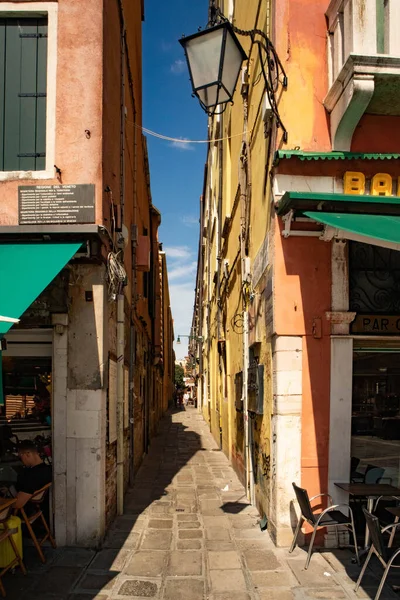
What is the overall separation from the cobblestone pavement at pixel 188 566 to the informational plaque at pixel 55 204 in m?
4.00

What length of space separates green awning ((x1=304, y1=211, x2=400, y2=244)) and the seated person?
4229 mm

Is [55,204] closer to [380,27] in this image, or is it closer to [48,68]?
[48,68]

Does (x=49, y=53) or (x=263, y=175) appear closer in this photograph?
(x=49, y=53)

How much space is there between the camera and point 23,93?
6.93m

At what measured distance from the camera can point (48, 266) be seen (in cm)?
585

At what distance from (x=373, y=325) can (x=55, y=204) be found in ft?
14.0

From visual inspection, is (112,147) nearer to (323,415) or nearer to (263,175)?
(263,175)

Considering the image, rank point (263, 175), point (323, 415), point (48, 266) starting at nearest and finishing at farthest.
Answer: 1. point (48, 266)
2. point (323, 415)
3. point (263, 175)

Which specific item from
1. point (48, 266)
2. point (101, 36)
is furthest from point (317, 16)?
point (48, 266)

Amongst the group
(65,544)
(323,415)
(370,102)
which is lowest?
(65,544)

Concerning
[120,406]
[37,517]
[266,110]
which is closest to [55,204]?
[266,110]

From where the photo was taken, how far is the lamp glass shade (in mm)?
4953

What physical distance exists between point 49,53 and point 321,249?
436 cm

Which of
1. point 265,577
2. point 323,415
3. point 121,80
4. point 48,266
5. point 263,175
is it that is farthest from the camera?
point 121,80
